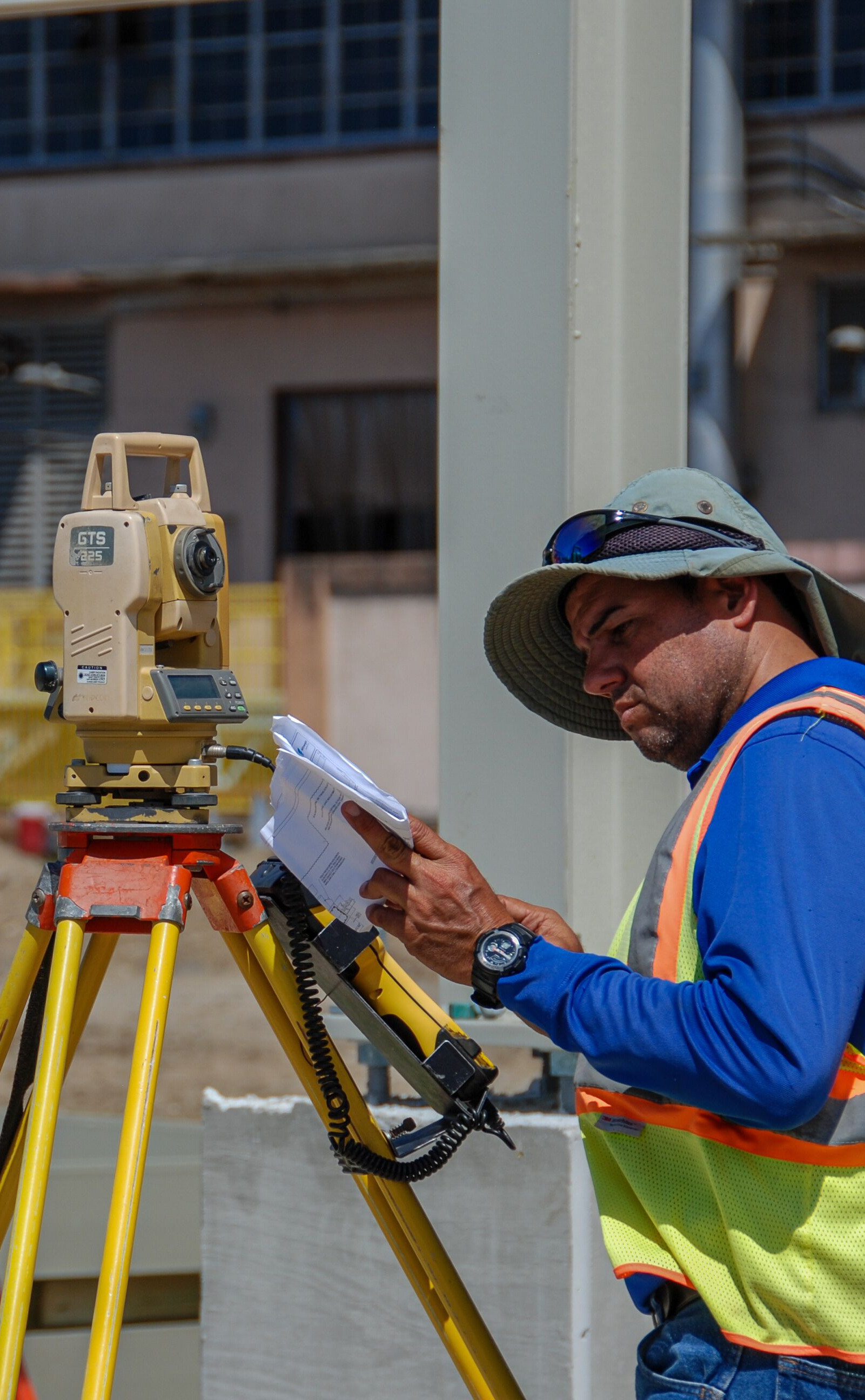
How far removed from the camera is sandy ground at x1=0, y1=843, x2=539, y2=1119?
22.2 feet

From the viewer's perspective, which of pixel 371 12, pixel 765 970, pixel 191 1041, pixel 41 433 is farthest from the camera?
pixel 41 433

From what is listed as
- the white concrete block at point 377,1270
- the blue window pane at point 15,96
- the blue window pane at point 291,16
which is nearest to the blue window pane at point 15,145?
the blue window pane at point 15,96

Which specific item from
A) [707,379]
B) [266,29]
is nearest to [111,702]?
[707,379]

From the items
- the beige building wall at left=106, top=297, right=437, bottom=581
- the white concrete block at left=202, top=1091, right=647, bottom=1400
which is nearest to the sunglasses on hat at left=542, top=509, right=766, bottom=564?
the white concrete block at left=202, top=1091, right=647, bottom=1400

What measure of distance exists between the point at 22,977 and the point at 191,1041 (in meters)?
6.29

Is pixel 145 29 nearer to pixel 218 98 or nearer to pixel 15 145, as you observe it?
pixel 218 98

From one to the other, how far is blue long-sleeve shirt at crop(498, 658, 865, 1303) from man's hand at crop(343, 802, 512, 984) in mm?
151

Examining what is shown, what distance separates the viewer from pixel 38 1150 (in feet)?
5.82

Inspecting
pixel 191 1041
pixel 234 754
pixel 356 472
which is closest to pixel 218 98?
pixel 356 472

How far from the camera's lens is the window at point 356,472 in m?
14.9

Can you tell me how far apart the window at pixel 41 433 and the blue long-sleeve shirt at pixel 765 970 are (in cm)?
1462

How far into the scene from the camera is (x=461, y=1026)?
2.75 meters

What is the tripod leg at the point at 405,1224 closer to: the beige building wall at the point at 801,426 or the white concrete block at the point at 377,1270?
the white concrete block at the point at 377,1270

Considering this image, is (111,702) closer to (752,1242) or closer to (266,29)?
(752,1242)
